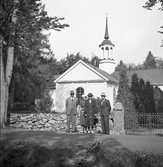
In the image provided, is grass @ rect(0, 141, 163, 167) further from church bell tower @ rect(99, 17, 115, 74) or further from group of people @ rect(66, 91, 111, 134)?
church bell tower @ rect(99, 17, 115, 74)

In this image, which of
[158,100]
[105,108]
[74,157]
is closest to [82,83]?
[158,100]

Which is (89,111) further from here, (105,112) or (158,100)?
(158,100)

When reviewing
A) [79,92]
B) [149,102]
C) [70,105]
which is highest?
[79,92]

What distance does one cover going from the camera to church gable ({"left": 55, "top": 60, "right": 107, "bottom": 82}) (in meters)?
28.5

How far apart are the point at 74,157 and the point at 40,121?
9262 mm

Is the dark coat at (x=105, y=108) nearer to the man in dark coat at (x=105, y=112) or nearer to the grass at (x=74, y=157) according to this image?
the man in dark coat at (x=105, y=112)

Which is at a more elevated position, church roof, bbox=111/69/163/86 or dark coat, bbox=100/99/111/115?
church roof, bbox=111/69/163/86

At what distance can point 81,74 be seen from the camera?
2925 centimetres

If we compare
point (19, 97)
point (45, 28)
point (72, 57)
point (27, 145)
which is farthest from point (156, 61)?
point (27, 145)

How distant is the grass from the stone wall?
7.92 metres

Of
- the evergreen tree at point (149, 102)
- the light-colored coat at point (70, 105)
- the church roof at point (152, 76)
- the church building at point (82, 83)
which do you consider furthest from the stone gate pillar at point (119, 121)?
the church roof at point (152, 76)

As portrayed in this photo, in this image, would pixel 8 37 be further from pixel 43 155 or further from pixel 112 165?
pixel 112 165

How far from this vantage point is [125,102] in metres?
17.4

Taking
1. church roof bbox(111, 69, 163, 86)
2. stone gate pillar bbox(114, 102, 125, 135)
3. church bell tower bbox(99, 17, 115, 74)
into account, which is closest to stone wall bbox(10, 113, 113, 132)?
stone gate pillar bbox(114, 102, 125, 135)
